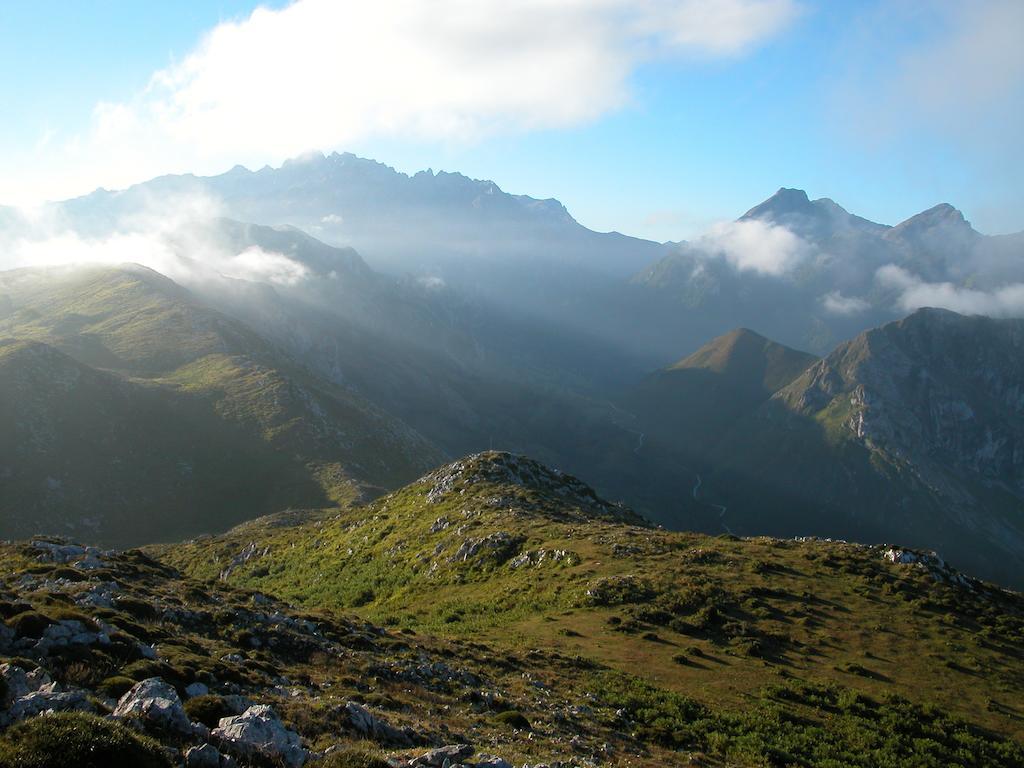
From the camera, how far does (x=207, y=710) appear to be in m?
17.0

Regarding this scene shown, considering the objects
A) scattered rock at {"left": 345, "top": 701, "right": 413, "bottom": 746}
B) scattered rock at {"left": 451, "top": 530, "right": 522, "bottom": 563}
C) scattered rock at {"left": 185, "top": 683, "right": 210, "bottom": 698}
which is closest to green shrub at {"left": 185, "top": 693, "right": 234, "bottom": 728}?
scattered rock at {"left": 185, "top": 683, "right": 210, "bottom": 698}

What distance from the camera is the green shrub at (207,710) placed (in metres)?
16.6

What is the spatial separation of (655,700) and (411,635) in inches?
577

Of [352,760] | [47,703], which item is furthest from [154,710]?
[352,760]

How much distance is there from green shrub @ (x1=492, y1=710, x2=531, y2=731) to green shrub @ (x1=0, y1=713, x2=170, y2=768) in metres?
13.3

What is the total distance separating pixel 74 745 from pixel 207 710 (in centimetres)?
564

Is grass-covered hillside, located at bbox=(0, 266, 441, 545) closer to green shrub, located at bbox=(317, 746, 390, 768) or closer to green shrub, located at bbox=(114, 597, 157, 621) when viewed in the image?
green shrub, located at bbox=(114, 597, 157, 621)

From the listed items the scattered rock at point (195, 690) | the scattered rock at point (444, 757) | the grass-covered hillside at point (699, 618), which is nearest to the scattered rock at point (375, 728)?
the scattered rock at point (444, 757)

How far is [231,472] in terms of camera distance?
15562 centimetres

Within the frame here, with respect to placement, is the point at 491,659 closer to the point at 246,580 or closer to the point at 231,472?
the point at 246,580

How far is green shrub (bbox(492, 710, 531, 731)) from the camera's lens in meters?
23.1

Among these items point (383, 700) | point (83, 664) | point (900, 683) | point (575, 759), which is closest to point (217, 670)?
point (83, 664)

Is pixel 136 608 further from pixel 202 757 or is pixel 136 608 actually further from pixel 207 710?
pixel 202 757

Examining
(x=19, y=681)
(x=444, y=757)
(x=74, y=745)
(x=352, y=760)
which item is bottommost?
(x=444, y=757)
